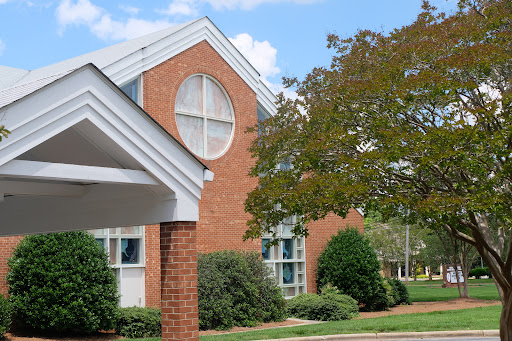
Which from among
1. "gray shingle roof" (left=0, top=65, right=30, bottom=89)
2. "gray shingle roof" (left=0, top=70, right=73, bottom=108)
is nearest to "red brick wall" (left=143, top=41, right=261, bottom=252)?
"gray shingle roof" (left=0, top=65, right=30, bottom=89)

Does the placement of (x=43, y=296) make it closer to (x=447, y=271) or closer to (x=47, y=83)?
(x=47, y=83)

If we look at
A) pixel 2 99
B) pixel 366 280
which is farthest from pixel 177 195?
pixel 366 280

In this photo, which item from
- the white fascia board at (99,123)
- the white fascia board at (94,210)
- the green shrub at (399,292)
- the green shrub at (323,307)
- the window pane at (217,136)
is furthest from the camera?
the green shrub at (399,292)

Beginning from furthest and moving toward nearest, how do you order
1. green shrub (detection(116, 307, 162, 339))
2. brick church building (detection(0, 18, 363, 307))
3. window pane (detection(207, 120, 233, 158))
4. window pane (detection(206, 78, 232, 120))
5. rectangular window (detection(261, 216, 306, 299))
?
rectangular window (detection(261, 216, 306, 299)) < window pane (detection(206, 78, 232, 120)) < window pane (detection(207, 120, 233, 158)) < brick church building (detection(0, 18, 363, 307)) < green shrub (detection(116, 307, 162, 339))

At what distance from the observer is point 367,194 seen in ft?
38.8

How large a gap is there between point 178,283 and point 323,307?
1495cm

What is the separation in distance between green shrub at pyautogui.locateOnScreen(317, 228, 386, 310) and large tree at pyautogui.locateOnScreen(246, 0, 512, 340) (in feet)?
33.5

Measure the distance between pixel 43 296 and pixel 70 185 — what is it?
868 centimetres

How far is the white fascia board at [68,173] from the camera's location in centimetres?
603

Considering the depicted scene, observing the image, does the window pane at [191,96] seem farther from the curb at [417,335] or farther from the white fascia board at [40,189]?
the white fascia board at [40,189]

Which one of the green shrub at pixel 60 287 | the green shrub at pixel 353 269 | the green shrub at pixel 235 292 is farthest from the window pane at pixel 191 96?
the green shrub at pixel 353 269

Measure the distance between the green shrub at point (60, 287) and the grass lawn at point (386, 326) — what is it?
1.75 meters

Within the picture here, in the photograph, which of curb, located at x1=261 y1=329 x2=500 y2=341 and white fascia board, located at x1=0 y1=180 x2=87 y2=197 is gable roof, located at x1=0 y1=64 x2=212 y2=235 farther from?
curb, located at x1=261 y1=329 x2=500 y2=341

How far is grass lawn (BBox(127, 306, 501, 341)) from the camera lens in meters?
16.2
